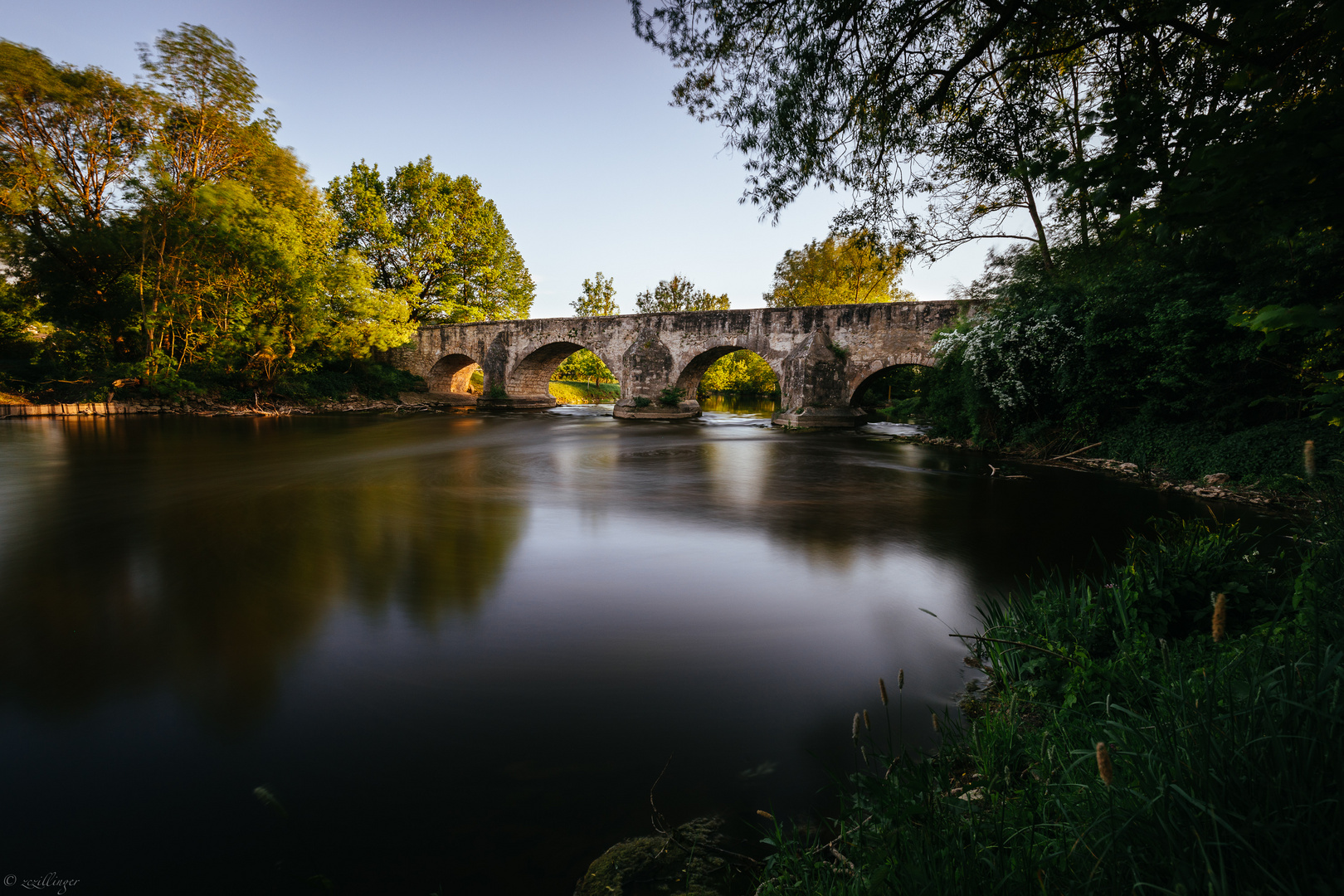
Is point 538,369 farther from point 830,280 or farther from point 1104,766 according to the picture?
point 1104,766

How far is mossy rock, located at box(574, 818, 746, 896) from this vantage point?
1.65 metres

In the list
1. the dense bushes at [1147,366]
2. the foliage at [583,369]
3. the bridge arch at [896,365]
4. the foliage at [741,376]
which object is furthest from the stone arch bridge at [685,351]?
the foliage at [741,376]

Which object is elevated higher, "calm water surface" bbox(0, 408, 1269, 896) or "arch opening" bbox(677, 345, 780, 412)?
"arch opening" bbox(677, 345, 780, 412)

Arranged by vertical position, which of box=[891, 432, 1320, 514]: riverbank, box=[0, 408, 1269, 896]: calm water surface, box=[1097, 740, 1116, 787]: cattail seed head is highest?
box=[1097, 740, 1116, 787]: cattail seed head

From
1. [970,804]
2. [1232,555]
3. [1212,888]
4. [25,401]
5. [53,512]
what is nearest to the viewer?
[1212,888]

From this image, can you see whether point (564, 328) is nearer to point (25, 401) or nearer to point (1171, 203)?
point (25, 401)

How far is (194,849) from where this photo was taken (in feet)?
5.86

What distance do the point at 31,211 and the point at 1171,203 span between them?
2739cm

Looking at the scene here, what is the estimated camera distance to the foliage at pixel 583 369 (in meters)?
47.0

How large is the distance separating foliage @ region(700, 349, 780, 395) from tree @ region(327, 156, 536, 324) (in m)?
18.8

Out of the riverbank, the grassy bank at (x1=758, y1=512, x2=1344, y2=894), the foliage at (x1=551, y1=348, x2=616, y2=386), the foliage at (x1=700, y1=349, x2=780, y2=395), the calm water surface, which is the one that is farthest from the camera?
the foliage at (x1=551, y1=348, x2=616, y2=386)

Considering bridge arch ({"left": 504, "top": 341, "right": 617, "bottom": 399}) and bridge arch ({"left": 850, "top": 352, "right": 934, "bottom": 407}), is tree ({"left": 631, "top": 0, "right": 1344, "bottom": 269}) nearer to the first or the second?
bridge arch ({"left": 850, "top": 352, "right": 934, "bottom": 407})

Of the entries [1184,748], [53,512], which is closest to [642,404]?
[53,512]

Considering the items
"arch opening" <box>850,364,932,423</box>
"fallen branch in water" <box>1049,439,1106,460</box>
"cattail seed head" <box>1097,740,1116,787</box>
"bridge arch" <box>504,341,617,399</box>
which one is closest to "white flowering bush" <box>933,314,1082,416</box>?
"fallen branch in water" <box>1049,439,1106,460</box>
